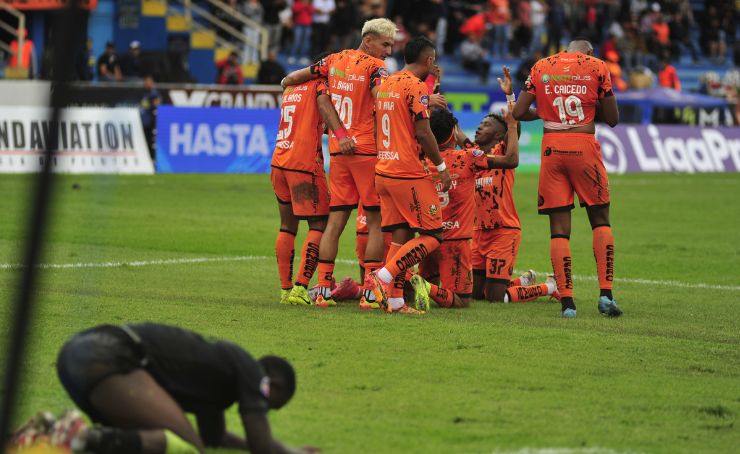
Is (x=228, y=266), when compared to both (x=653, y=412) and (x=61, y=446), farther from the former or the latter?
(x=61, y=446)

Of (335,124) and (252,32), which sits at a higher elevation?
(252,32)

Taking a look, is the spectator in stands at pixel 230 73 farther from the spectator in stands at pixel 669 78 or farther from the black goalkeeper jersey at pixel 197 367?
the black goalkeeper jersey at pixel 197 367

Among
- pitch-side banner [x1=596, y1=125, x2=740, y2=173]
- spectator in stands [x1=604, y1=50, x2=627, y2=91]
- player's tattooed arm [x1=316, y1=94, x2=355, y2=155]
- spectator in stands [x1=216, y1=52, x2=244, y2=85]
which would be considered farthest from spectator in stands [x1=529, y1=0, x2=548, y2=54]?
player's tattooed arm [x1=316, y1=94, x2=355, y2=155]

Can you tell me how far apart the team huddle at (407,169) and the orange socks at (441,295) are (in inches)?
0.5

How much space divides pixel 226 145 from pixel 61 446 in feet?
76.0

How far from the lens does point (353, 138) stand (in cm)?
1151

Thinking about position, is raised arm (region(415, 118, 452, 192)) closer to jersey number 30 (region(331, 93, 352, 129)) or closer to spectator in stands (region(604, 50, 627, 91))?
jersey number 30 (region(331, 93, 352, 129))

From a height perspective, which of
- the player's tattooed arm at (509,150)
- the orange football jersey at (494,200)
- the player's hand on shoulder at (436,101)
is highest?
the player's hand on shoulder at (436,101)

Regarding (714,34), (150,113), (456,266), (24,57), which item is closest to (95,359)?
(456,266)

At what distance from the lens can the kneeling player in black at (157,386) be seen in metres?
5.83

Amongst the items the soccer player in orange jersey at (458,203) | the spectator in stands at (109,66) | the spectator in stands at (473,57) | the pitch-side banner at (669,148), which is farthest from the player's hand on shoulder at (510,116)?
the spectator in stands at (473,57)

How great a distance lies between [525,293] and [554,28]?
28.0 metres

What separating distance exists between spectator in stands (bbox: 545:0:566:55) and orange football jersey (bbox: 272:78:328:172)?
2797 cm

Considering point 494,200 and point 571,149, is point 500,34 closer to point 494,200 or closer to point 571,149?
point 494,200
